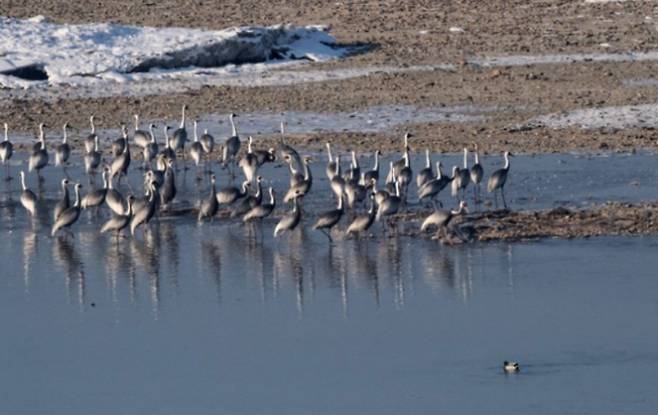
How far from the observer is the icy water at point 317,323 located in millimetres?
10406

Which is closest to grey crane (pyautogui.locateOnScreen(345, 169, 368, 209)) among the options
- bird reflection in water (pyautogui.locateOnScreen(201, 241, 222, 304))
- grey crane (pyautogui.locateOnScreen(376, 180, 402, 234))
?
grey crane (pyautogui.locateOnScreen(376, 180, 402, 234))

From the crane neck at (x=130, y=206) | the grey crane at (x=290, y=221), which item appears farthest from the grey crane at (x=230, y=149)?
the grey crane at (x=290, y=221)

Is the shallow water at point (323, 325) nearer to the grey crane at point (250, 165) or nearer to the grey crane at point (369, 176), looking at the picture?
the grey crane at point (369, 176)

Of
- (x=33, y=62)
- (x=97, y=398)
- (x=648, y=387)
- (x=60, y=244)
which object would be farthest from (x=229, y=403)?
(x=33, y=62)

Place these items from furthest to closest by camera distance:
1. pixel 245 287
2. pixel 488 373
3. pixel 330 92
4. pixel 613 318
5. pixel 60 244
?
1. pixel 330 92
2. pixel 60 244
3. pixel 245 287
4. pixel 613 318
5. pixel 488 373

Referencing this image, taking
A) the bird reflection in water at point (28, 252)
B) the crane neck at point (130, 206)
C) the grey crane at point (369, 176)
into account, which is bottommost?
the bird reflection in water at point (28, 252)

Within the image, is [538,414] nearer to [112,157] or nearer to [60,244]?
[60,244]

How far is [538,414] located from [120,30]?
17.3 meters

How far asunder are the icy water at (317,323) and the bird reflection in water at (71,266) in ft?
0.06

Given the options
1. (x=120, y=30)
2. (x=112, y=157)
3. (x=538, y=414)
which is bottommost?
(x=538, y=414)

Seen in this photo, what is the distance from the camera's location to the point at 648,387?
10.4 m

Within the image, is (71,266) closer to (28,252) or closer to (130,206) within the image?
(28,252)

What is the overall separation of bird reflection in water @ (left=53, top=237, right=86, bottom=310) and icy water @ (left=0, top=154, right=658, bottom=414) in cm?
2

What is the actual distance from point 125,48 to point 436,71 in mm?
4484
